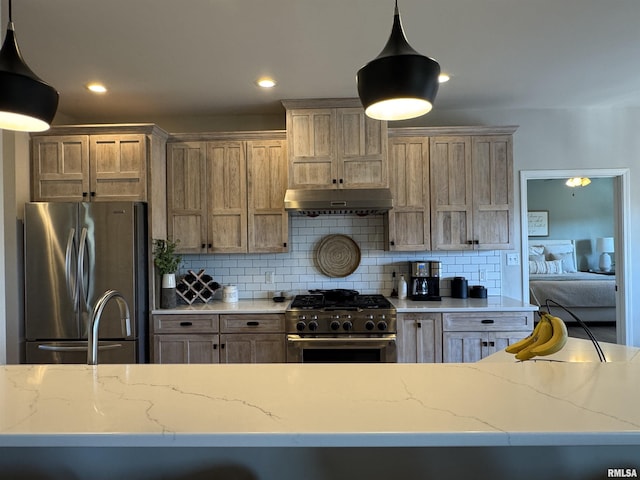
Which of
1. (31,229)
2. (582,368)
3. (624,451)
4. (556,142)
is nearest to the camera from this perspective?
(624,451)

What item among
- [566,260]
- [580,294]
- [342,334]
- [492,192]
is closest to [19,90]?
[342,334]

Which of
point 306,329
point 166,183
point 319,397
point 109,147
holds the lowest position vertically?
point 306,329

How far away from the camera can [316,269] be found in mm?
3768

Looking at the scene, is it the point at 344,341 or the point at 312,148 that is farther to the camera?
the point at 312,148

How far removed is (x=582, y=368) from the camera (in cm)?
116

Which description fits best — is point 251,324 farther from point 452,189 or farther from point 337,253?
point 452,189

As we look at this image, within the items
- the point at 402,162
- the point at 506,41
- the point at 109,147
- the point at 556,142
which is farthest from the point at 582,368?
the point at 109,147

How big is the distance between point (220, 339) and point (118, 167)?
1640 mm

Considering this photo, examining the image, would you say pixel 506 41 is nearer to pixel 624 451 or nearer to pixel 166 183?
pixel 624 451

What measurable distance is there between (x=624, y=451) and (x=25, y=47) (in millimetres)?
3415

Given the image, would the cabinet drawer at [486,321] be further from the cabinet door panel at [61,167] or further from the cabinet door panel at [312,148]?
the cabinet door panel at [61,167]

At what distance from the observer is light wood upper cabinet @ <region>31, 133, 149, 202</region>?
3.20m

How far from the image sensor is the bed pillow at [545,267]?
7.13 m

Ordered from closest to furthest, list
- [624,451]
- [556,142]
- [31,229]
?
[624,451] < [31,229] < [556,142]
